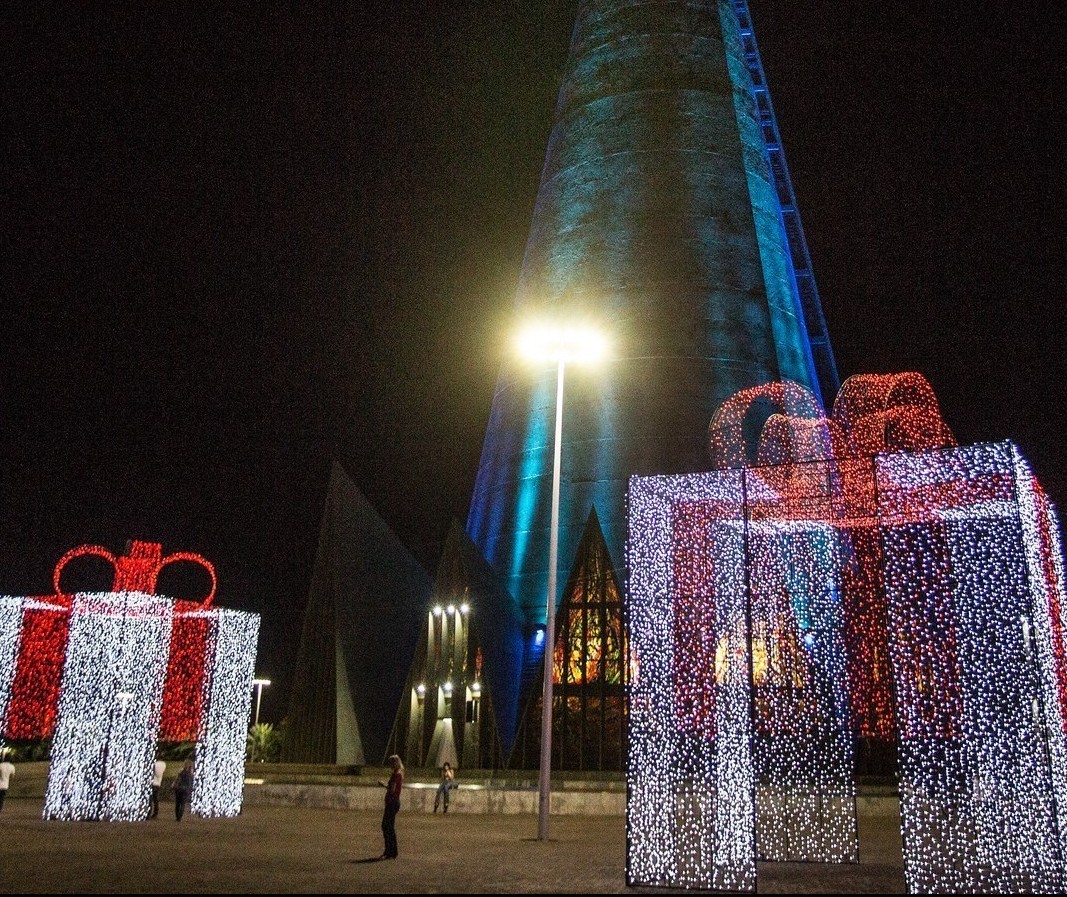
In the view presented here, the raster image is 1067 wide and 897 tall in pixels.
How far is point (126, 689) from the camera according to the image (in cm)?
2000

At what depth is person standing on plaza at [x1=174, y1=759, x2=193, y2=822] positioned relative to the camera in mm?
20281

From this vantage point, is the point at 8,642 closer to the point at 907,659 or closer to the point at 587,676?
the point at 587,676

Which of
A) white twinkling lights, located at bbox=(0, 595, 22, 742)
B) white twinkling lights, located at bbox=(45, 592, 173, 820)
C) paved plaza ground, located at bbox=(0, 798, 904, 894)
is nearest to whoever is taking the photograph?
paved plaza ground, located at bbox=(0, 798, 904, 894)

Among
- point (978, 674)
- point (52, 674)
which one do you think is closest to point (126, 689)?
point (52, 674)

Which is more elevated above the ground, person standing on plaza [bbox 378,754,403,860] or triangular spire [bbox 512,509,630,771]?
triangular spire [bbox 512,509,630,771]

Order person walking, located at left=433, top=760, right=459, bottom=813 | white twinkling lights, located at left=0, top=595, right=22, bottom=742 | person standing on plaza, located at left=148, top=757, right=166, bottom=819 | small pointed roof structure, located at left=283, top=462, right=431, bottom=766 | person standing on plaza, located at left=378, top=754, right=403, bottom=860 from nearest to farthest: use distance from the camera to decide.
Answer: person standing on plaza, located at left=378, top=754, right=403, bottom=860, person standing on plaza, located at left=148, top=757, right=166, bottom=819, white twinkling lights, located at left=0, top=595, right=22, bottom=742, person walking, located at left=433, top=760, right=459, bottom=813, small pointed roof structure, located at left=283, top=462, right=431, bottom=766

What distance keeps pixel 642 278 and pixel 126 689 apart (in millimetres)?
25469

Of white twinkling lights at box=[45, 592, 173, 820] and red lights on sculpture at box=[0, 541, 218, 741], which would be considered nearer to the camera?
white twinkling lights at box=[45, 592, 173, 820]

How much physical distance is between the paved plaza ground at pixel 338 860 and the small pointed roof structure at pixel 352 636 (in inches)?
600

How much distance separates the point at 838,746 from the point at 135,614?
13.7 meters

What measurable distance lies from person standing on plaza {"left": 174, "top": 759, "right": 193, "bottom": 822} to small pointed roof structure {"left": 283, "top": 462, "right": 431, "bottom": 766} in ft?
47.1

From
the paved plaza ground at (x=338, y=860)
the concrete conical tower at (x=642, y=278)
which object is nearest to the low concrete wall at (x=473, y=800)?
the paved plaza ground at (x=338, y=860)

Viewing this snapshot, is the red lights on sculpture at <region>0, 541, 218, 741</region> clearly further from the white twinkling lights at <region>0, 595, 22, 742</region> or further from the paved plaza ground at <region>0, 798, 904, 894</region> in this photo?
the paved plaza ground at <region>0, 798, 904, 894</region>

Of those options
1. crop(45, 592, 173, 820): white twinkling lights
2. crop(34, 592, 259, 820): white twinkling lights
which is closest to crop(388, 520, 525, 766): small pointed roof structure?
crop(34, 592, 259, 820): white twinkling lights
